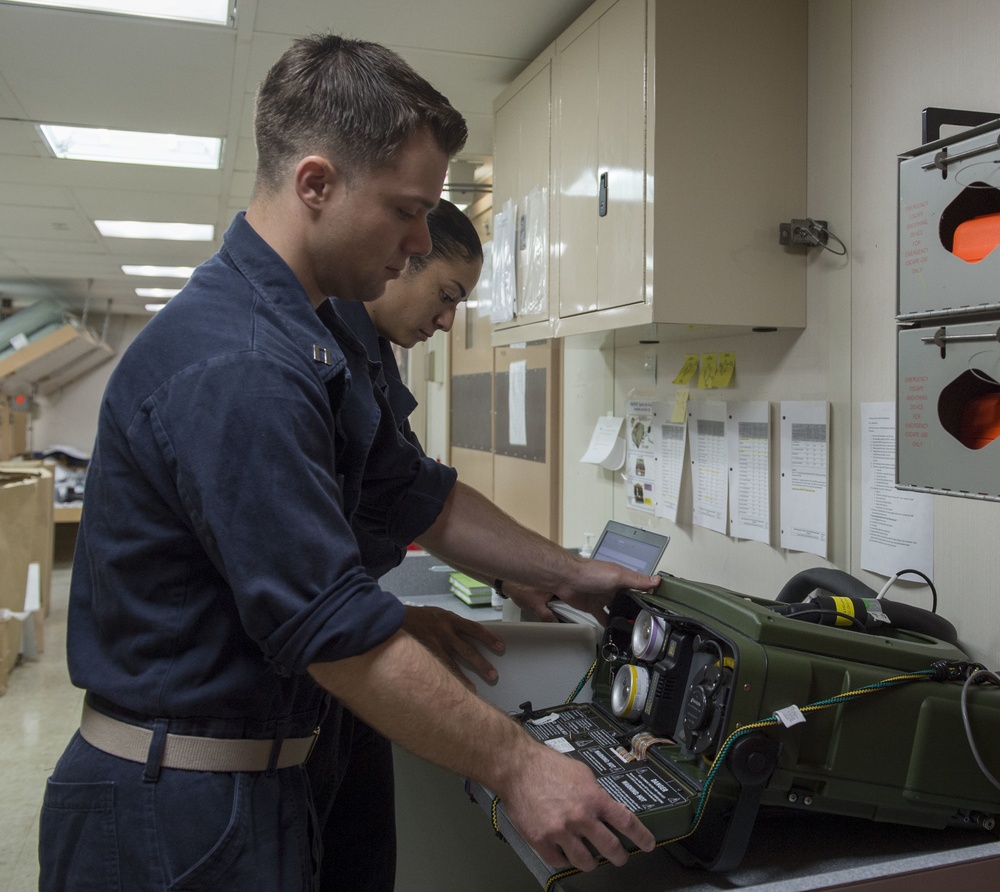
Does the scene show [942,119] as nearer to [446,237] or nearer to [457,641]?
[446,237]

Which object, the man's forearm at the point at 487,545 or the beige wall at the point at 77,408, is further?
the beige wall at the point at 77,408

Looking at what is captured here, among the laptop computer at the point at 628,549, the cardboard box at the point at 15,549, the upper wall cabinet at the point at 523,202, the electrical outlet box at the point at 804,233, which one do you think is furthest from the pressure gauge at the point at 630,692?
the cardboard box at the point at 15,549

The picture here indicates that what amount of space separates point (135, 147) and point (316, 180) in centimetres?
264

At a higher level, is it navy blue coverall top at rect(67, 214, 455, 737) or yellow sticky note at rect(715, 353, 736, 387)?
yellow sticky note at rect(715, 353, 736, 387)

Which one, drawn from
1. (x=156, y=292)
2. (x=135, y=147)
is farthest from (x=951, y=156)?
(x=156, y=292)

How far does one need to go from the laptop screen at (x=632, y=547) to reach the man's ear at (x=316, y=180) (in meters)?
1.00

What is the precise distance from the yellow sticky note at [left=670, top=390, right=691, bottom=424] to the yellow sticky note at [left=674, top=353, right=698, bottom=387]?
27 mm

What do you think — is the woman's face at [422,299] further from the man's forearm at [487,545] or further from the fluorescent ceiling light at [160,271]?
the fluorescent ceiling light at [160,271]

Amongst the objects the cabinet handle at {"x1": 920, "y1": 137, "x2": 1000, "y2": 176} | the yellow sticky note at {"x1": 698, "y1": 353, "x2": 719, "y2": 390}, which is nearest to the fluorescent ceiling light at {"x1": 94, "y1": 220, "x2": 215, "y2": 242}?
the yellow sticky note at {"x1": 698, "y1": 353, "x2": 719, "y2": 390}

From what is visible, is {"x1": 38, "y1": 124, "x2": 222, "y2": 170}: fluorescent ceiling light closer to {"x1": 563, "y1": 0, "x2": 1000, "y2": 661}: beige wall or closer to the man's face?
{"x1": 563, "y1": 0, "x2": 1000, "y2": 661}: beige wall

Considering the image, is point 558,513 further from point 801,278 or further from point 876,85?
point 876,85

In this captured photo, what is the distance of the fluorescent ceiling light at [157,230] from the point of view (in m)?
4.51

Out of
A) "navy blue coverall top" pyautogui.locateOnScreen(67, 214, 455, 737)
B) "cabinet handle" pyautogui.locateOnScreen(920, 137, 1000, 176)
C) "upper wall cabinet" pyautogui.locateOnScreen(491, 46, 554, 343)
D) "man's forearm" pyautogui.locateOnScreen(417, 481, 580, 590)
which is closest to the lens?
"navy blue coverall top" pyautogui.locateOnScreen(67, 214, 455, 737)

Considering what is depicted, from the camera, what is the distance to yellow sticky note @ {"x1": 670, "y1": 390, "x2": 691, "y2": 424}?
2115 millimetres
